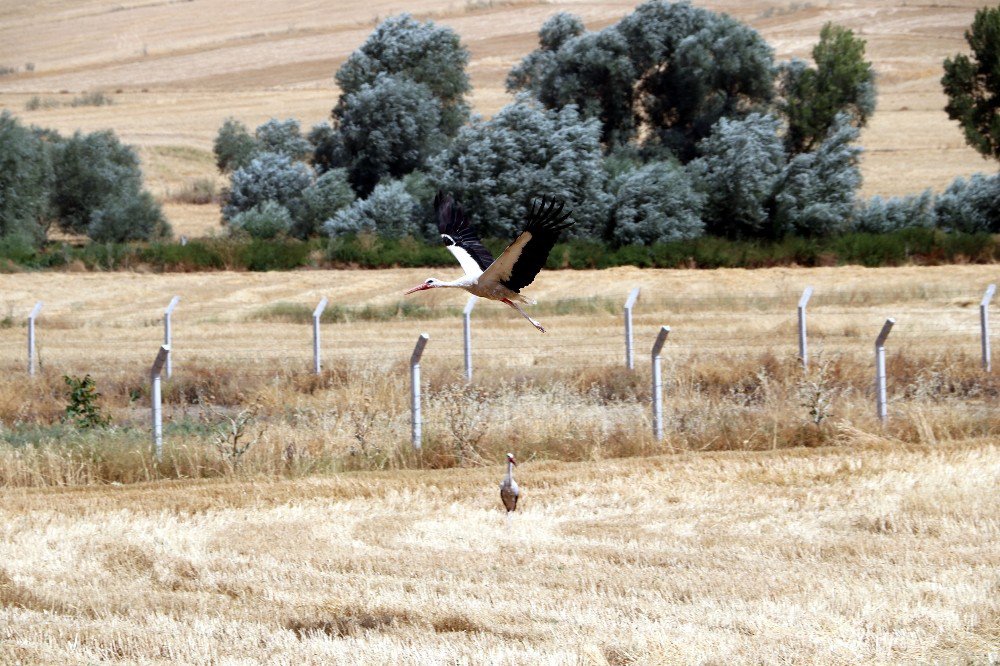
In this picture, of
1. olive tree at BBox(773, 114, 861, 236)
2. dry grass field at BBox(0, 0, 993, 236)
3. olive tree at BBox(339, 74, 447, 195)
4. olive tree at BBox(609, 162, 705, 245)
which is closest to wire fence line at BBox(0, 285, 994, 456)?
olive tree at BBox(609, 162, 705, 245)

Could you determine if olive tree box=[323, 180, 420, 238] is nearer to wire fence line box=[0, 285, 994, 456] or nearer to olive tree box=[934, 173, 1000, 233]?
wire fence line box=[0, 285, 994, 456]

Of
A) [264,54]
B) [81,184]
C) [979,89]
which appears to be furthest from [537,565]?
[264,54]

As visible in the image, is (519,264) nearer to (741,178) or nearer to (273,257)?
(273,257)

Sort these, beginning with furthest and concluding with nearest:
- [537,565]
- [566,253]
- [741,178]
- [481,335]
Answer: [741,178] → [566,253] → [481,335] → [537,565]

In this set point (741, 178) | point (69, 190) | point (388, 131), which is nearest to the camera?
point (741, 178)

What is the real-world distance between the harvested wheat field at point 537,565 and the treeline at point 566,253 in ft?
76.9

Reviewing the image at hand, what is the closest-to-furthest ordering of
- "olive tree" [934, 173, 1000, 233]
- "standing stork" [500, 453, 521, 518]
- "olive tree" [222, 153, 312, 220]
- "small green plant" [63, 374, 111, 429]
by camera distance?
1. "standing stork" [500, 453, 521, 518]
2. "small green plant" [63, 374, 111, 429]
3. "olive tree" [934, 173, 1000, 233]
4. "olive tree" [222, 153, 312, 220]

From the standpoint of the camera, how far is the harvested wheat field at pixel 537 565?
301 inches

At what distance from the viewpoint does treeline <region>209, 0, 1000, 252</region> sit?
3975 centimetres

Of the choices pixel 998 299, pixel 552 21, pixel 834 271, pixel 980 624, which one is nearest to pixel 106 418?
pixel 980 624

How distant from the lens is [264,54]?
91688 mm

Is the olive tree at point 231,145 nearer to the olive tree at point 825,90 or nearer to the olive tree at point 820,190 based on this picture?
the olive tree at point 825,90

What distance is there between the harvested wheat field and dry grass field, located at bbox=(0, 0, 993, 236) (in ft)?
162

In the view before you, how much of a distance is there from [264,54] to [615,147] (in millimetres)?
51091
